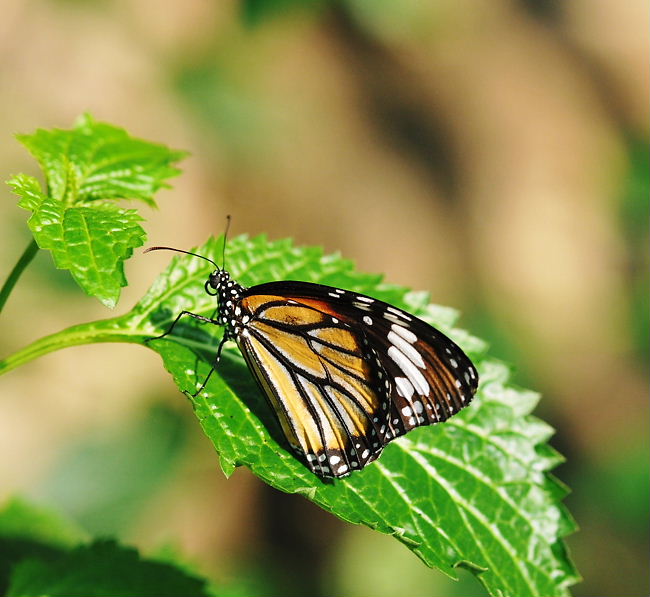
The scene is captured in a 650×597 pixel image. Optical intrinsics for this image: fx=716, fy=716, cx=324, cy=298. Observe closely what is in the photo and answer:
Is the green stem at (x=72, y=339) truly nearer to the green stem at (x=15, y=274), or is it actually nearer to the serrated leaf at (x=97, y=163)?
the green stem at (x=15, y=274)

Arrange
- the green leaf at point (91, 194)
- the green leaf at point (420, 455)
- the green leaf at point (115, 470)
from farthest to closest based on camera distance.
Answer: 1. the green leaf at point (115, 470)
2. the green leaf at point (420, 455)
3. the green leaf at point (91, 194)

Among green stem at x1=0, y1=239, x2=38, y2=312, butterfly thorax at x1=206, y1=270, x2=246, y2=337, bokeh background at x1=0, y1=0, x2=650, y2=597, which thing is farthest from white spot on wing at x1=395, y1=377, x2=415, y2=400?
bokeh background at x1=0, y1=0, x2=650, y2=597

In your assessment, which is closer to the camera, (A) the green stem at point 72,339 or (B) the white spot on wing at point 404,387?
(A) the green stem at point 72,339

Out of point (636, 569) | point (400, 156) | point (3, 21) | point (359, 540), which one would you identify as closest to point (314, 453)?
point (359, 540)

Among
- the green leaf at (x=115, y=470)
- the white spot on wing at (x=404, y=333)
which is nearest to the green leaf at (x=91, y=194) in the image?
the white spot on wing at (x=404, y=333)

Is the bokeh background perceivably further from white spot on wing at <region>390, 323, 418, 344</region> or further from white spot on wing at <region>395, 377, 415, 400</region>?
white spot on wing at <region>390, 323, 418, 344</region>

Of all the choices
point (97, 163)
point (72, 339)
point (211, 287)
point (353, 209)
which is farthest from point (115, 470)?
point (353, 209)
